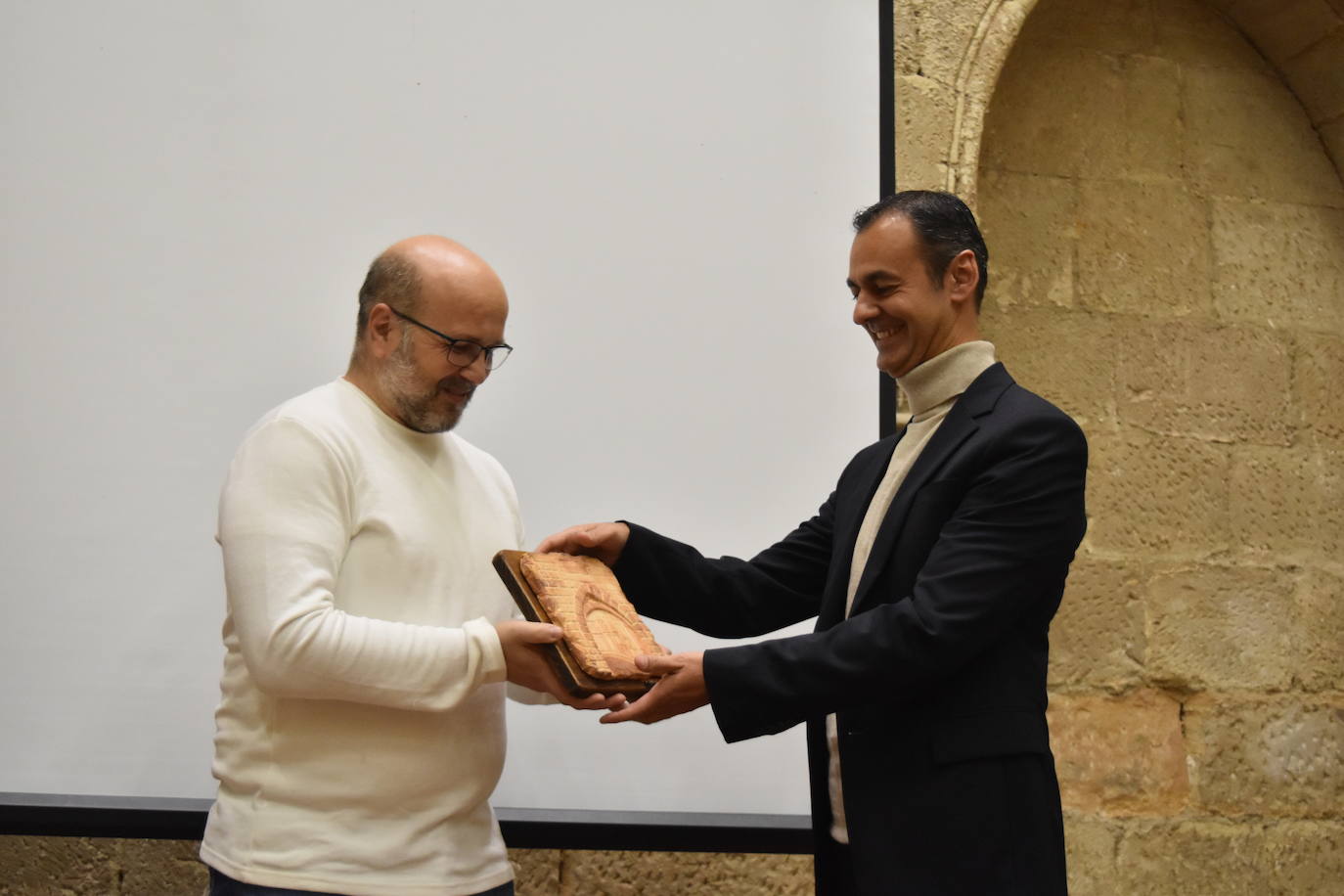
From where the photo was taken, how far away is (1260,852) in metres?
3.78

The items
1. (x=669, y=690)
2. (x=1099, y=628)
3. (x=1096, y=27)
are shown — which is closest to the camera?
(x=669, y=690)

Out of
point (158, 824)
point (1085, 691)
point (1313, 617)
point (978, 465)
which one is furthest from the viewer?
A: point (1313, 617)

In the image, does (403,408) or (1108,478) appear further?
(1108,478)

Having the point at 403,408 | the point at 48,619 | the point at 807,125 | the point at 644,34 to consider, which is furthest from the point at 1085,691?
the point at 48,619

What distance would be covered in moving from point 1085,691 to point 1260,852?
0.76 meters

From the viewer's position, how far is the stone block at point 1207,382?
396cm

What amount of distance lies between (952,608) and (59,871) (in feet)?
7.48

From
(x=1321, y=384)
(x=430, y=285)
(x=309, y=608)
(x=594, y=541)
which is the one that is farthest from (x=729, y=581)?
(x=1321, y=384)

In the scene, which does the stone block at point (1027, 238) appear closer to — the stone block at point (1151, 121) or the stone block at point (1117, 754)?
the stone block at point (1151, 121)

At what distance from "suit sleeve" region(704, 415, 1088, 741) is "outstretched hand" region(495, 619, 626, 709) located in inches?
9.1

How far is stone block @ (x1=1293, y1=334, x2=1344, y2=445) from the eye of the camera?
4098 mm

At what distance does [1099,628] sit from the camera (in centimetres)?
378

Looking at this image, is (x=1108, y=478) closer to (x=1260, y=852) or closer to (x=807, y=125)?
(x=1260, y=852)

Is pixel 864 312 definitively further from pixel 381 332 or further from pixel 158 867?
pixel 158 867
